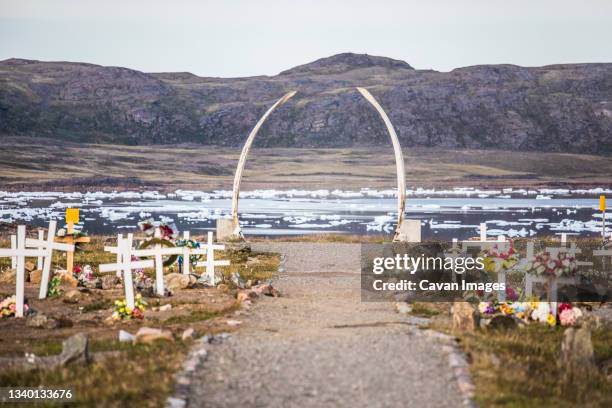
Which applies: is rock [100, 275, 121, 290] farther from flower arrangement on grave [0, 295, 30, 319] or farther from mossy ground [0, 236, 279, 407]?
flower arrangement on grave [0, 295, 30, 319]

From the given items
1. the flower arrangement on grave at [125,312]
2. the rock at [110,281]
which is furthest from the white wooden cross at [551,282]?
the rock at [110,281]

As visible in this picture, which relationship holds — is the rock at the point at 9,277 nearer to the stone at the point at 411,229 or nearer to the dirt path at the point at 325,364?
the dirt path at the point at 325,364

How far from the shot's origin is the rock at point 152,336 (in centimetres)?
1509

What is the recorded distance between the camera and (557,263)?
19.5 metres

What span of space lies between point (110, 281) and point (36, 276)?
2.03 metres

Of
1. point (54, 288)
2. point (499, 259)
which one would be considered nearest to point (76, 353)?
point (54, 288)

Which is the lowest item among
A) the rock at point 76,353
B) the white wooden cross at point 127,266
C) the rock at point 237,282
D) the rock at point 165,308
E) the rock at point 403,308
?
the rock at point 237,282

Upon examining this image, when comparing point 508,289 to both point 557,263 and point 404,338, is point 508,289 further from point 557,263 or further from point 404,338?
point 404,338

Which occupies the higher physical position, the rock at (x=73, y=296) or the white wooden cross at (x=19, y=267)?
the white wooden cross at (x=19, y=267)

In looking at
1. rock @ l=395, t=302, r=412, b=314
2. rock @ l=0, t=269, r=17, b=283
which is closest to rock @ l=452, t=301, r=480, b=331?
rock @ l=395, t=302, r=412, b=314

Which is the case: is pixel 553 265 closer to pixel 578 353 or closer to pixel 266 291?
pixel 578 353

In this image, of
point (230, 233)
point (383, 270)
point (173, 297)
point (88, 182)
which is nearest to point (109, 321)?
point (173, 297)

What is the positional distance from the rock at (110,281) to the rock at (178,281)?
1.25m

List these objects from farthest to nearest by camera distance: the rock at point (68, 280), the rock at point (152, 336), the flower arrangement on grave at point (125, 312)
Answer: the rock at point (68, 280)
the flower arrangement on grave at point (125, 312)
the rock at point (152, 336)
